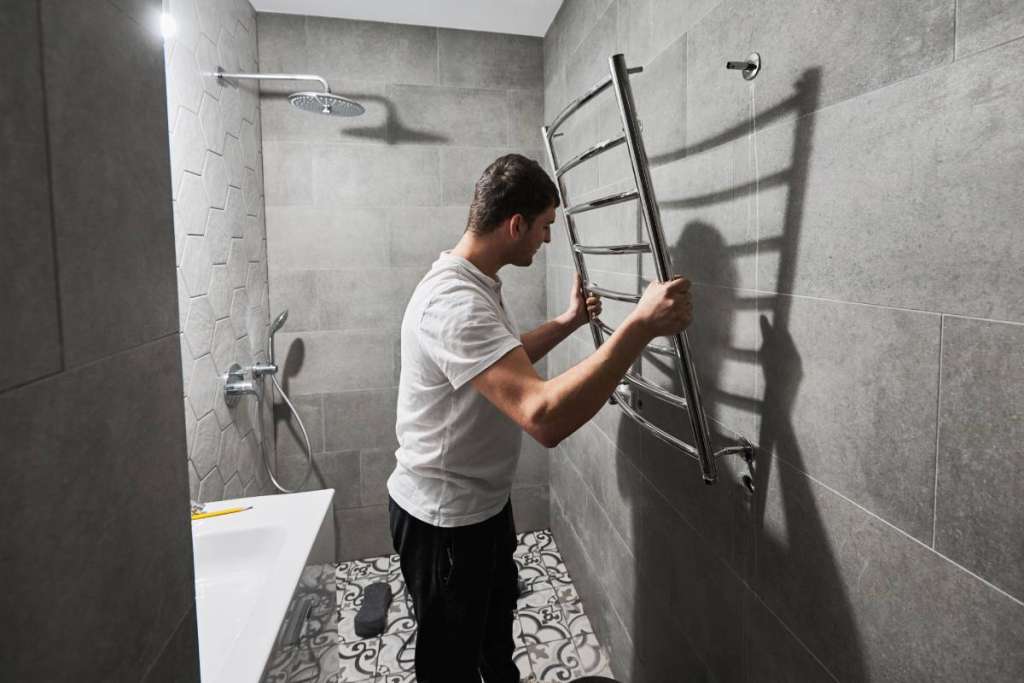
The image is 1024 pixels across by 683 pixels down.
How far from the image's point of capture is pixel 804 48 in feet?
2.69

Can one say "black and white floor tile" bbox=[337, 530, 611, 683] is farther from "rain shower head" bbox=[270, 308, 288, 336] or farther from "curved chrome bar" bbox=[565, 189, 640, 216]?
"curved chrome bar" bbox=[565, 189, 640, 216]

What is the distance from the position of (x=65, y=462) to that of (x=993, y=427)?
2.69 feet

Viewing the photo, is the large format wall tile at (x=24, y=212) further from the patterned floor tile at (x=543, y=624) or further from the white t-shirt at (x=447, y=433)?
the patterned floor tile at (x=543, y=624)

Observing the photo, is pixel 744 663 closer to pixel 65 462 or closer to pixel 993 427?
pixel 993 427

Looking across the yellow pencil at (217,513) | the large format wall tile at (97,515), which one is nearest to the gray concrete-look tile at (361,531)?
the yellow pencil at (217,513)

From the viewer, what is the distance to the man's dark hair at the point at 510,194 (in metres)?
1.26

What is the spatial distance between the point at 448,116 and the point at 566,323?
1319 mm

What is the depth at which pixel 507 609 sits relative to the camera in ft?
4.94

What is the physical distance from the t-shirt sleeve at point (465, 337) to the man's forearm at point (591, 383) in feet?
0.45

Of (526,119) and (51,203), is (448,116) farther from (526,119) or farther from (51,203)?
(51,203)

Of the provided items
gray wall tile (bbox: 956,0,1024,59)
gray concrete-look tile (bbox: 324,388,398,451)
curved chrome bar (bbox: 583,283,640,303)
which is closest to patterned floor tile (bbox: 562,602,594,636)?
gray concrete-look tile (bbox: 324,388,398,451)

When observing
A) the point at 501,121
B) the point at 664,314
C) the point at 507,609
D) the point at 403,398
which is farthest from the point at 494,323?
the point at 501,121

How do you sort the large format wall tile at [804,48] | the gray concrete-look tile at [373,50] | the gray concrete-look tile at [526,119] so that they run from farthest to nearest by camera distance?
the gray concrete-look tile at [526,119], the gray concrete-look tile at [373,50], the large format wall tile at [804,48]

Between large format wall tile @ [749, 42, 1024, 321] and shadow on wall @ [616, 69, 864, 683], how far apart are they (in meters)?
0.06
